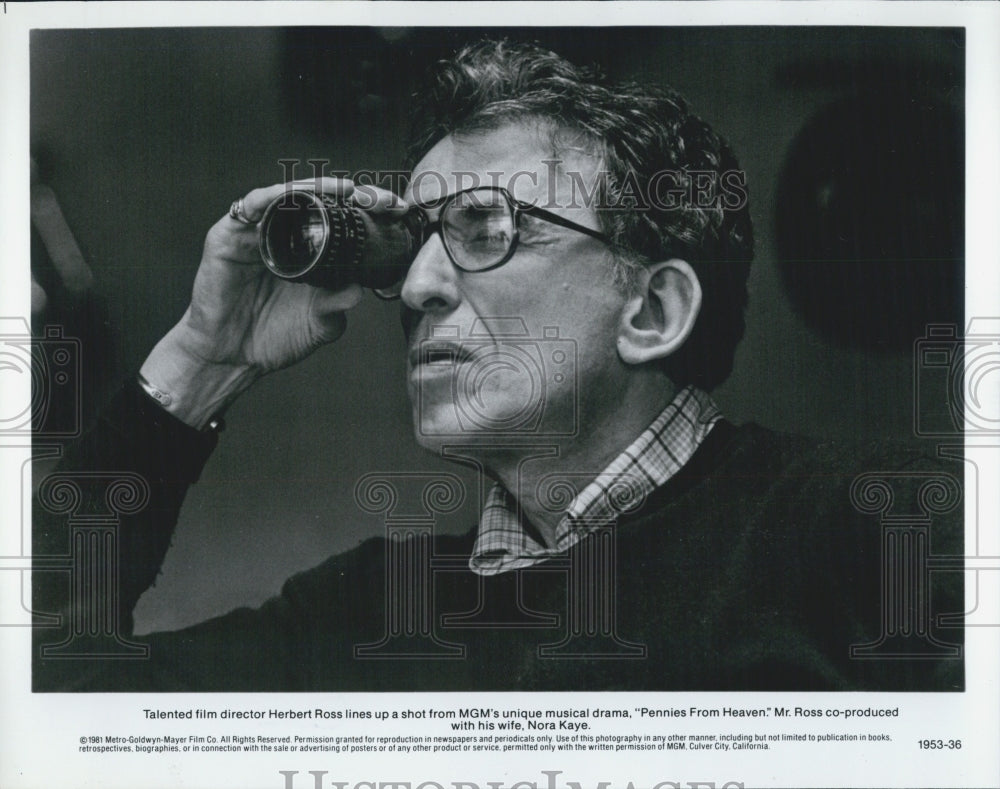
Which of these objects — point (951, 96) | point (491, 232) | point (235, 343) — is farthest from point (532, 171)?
point (951, 96)

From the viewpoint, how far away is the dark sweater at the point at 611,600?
190 centimetres

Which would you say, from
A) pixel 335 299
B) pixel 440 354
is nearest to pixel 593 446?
pixel 440 354

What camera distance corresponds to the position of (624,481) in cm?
189

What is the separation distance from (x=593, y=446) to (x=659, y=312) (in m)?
0.30

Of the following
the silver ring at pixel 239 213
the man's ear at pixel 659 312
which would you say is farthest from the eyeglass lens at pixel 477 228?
→ the silver ring at pixel 239 213

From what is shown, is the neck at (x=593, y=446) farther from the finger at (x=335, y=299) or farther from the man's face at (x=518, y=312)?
the finger at (x=335, y=299)

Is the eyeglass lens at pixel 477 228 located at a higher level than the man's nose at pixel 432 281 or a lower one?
higher

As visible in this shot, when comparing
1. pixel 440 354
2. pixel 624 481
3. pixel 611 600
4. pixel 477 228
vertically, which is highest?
pixel 477 228

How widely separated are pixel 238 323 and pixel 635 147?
886 millimetres

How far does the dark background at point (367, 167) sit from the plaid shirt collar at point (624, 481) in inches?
3.1

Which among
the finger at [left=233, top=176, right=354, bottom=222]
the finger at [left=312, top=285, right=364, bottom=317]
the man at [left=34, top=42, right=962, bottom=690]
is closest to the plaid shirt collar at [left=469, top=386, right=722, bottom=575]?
the man at [left=34, top=42, right=962, bottom=690]

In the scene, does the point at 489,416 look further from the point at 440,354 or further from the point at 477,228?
the point at 477,228

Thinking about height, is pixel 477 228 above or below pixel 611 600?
above

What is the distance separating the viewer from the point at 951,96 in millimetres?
1958
